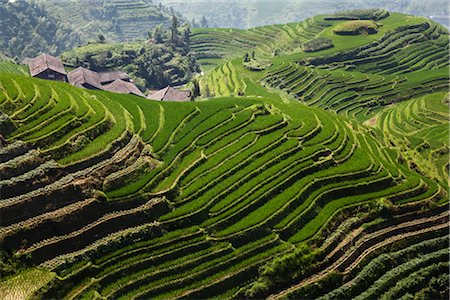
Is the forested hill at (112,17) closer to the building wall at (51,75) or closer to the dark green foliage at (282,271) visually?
→ the building wall at (51,75)

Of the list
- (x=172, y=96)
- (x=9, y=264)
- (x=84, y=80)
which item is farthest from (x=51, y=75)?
(x=9, y=264)

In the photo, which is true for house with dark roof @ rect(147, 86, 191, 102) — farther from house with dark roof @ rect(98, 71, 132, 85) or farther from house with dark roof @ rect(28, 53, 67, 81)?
house with dark roof @ rect(28, 53, 67, 81)

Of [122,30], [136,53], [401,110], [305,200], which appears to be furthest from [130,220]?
[122,30]

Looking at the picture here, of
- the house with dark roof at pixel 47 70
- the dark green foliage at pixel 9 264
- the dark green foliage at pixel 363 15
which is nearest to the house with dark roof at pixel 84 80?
the house with dark roof at pixel 47 70

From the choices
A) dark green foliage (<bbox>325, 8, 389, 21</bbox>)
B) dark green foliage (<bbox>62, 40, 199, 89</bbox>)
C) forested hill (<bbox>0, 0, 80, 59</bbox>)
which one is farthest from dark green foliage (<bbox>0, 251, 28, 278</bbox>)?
forested hill (<bbox>0, 0, 80, 59</bbox>)

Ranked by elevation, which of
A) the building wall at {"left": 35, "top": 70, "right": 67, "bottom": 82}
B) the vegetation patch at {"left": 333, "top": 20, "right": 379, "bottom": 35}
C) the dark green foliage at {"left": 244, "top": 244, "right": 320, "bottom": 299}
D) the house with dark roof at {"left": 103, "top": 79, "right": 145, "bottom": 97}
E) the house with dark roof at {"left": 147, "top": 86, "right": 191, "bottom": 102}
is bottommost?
the dark green foliage at {"left": 244, "top": 244, "right": 320, "bottom": 299}

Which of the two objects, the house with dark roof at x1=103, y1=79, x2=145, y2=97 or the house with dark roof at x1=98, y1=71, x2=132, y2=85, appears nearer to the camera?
the house with dark roof at x1=103, y1=79, x2=145, y2=97

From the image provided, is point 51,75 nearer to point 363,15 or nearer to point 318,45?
point 318,45
